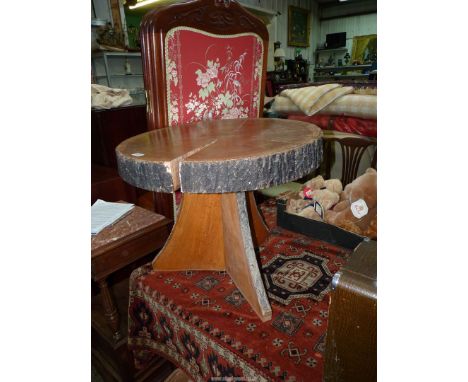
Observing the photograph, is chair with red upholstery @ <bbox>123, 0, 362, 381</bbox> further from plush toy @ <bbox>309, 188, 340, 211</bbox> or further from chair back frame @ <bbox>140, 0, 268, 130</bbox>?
plush toy @ <bbox>309, 188, 340, 211</bbox>

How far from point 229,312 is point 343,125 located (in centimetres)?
196

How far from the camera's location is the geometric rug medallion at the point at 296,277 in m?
0.92

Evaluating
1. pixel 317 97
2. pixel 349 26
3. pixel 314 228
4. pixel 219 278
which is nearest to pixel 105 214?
pixel 219 278

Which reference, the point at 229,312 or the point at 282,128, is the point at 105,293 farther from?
the point at 282,128

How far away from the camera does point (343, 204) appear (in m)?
1.18

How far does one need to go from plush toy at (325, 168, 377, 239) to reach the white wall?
9424mm

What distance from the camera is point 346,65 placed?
9062 mm

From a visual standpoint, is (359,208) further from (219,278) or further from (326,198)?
(219,278)

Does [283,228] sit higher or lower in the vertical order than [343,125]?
lower
